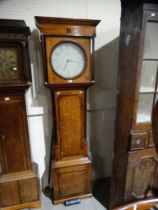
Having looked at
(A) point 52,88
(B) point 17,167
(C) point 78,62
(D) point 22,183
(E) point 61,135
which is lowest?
(D) point 22,183

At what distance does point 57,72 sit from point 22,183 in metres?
1.16

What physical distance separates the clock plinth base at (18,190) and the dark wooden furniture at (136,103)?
835 millimetres

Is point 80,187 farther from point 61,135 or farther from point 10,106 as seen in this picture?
point 10,106

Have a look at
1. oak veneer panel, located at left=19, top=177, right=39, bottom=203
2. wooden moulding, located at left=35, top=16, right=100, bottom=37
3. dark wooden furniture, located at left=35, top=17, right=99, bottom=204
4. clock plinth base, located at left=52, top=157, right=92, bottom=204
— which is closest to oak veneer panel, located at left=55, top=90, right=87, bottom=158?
dark wooden furniture, located at left=35, top=17, right=99, bottom=204

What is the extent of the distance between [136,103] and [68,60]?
0.71m

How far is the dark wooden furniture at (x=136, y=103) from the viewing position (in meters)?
1.19

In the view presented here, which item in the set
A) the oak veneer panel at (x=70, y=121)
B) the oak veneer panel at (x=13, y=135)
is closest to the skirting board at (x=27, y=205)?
the oak veneer panel at (x=13, y=135)

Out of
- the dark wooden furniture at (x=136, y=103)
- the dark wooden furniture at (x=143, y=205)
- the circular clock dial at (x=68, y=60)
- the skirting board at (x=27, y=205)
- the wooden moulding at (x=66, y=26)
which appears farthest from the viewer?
the skirting board at (x=27, y=205)

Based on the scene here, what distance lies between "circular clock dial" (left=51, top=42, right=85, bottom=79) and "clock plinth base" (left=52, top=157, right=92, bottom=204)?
916 mm

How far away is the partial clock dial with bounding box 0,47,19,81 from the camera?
4.31 ft

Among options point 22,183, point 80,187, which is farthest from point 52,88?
point 80,187

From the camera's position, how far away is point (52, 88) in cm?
146

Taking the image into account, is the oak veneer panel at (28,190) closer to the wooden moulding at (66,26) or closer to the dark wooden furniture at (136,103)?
the dark wooden furniture at (136,103)

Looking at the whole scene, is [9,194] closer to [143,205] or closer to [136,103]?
[143,205]
